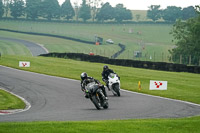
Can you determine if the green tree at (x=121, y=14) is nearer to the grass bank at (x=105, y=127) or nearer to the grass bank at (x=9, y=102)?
the grass bank at (x=9, y=102)

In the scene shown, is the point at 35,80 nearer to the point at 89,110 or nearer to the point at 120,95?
the point at 120,95

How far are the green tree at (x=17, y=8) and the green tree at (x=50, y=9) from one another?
24.0 ft

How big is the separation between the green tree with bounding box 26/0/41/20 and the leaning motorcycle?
125 meters

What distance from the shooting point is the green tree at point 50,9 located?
147250 millimetres

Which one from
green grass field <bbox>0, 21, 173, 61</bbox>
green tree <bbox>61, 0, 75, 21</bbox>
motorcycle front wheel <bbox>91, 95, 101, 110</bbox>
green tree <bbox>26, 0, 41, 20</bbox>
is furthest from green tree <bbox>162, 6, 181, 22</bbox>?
motorcycle front wheel <bbox>91, 95, 101, 110</bbox>

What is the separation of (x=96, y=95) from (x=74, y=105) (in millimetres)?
1738

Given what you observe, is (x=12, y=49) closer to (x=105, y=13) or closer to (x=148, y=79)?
(x=148, y=79)

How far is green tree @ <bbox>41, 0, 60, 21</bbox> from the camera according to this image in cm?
14725

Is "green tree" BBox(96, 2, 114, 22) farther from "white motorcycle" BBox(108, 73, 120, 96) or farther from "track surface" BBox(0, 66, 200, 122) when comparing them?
"white motorcycle" BBox(108, 73, 120, 96)

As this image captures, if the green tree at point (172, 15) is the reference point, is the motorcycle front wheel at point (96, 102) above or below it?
below

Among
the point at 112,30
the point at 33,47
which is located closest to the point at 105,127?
the point at 33,47

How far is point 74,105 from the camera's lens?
18.1 meters

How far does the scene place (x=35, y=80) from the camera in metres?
28.4

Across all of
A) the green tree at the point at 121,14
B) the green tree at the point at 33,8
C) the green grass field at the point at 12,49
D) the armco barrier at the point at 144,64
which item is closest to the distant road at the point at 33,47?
the green grass field at the point at 12,49
